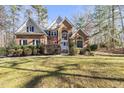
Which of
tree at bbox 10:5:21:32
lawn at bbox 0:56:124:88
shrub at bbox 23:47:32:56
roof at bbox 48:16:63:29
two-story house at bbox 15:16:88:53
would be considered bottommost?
lawn at bbox 0:56:124:88

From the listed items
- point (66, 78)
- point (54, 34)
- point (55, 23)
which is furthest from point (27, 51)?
point (66, 78)

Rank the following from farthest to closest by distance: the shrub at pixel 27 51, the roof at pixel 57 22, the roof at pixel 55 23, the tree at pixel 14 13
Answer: the tree at pixel 14 13 → the roof at pixel 55 23 → the roof at pixel 57 22 → the shrub at pixel 27 51

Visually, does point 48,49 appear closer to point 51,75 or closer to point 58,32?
point 58,32

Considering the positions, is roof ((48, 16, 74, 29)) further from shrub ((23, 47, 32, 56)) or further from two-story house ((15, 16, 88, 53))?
shrub ((23, 47, 32, 56))

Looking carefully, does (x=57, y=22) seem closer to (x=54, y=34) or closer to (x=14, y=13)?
(x=54, y=34)

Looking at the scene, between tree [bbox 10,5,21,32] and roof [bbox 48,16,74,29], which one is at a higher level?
tree [bbox 10,5,21,32]

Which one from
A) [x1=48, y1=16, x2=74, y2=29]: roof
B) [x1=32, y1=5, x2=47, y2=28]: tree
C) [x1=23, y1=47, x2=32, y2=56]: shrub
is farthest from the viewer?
[x1=32, y1=5, x2=47, y2=28]: tree

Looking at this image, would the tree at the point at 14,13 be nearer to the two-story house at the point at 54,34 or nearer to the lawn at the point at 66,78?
the two-story house at the point at 54,34

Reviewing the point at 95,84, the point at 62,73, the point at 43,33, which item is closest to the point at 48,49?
the point at 43,33

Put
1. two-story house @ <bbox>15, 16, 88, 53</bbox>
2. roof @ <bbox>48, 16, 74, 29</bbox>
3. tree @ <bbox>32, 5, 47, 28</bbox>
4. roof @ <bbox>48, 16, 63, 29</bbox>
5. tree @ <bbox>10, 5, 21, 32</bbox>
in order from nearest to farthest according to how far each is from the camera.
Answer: two-story house @ <bbox>15, 16, 88, 53</bbox>, roof @ <bbox>48, 16, 74, 29</bbox>, roof @ <bbox>48, 16, 63, 29</bbox>, tree @ <bbox>10, 5, 21, 32</bbox>, tree @ <bbox>32, 5, 47, 28</bbox>

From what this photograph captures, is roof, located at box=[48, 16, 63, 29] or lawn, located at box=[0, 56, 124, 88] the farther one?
roof, located at box=[48, 16, 63, 29]

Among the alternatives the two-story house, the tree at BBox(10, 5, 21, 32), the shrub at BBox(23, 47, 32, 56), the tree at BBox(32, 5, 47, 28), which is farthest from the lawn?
the tree at BBox(32, 5, 47, 28)

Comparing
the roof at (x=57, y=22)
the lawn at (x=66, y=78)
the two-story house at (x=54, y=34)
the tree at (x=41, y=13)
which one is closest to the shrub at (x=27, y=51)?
the two-story house at (x=54, y=34)

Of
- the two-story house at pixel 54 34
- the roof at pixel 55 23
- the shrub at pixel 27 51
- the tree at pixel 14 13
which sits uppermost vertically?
the tree at pixel 14 13
